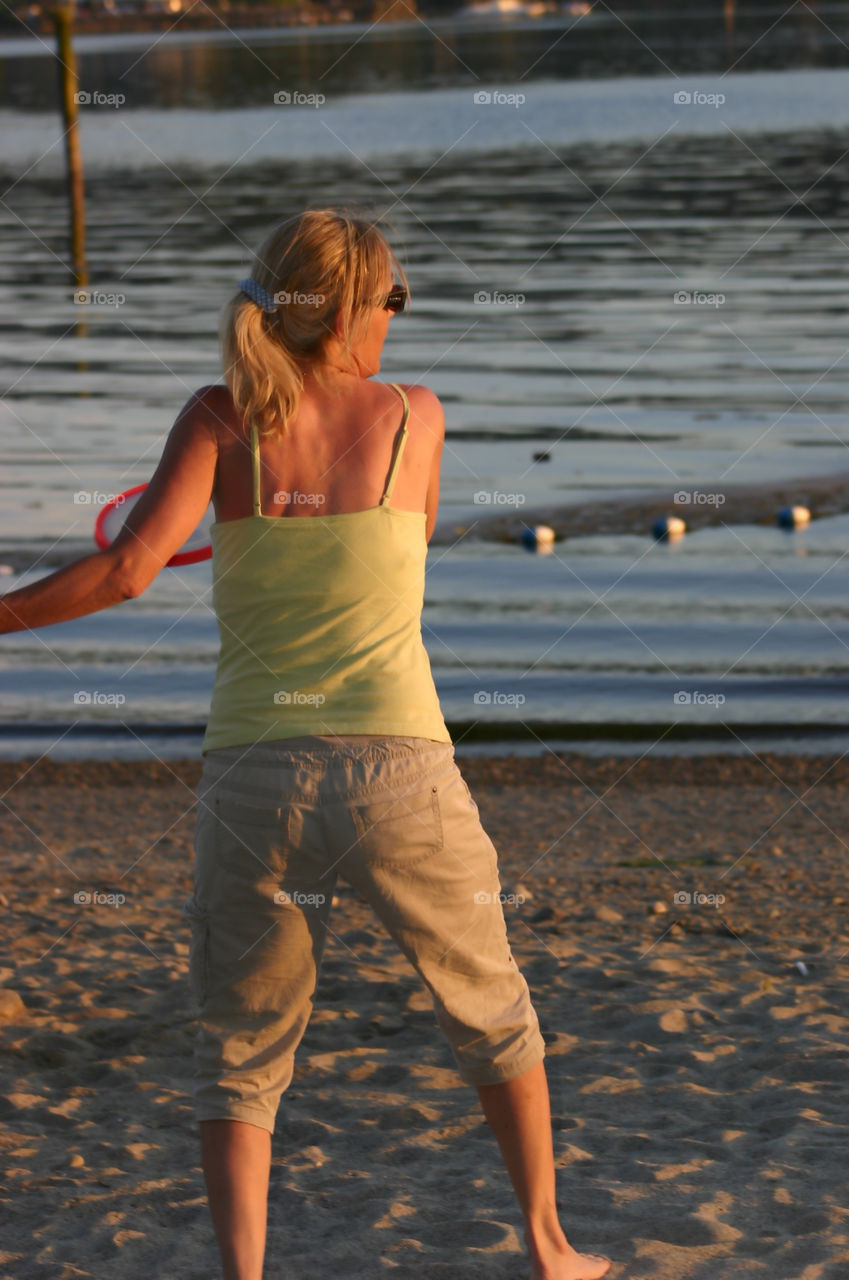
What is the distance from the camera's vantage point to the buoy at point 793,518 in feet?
37.8

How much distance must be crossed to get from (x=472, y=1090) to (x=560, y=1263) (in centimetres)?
115

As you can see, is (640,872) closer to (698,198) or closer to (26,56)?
(698,198)

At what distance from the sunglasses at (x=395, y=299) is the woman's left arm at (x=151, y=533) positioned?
1.17 ft

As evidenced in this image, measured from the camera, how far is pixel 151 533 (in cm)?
285

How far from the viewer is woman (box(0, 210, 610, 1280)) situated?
2877 mm

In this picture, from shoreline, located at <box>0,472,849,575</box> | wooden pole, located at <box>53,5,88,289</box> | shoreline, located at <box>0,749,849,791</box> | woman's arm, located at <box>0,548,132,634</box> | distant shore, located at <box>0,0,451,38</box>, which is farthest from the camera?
distant shore, located at <box>0,0,451,38</box>

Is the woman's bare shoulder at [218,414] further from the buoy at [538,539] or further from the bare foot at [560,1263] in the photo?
the buoy at [538,539]

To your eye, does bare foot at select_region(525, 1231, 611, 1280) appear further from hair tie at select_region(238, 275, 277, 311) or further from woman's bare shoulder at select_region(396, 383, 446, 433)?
hair tie at select_region(238, 275, 277, 311)

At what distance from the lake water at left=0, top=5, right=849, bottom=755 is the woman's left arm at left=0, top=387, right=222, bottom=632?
539 mm

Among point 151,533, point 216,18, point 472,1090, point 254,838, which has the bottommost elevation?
point 472,1090

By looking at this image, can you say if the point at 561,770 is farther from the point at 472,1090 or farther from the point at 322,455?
the point at 322,455

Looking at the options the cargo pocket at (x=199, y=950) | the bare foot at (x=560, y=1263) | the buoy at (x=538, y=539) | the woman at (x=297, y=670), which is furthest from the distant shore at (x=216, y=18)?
the bare foot at (x=560, y=1263)

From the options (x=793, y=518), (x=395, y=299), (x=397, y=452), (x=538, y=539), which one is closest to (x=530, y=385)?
(x=793, y=518)

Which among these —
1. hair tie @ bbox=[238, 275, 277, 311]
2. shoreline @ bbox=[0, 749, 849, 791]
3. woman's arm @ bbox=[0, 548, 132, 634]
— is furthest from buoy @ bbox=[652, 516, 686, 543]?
woman's arm @ bbox=[0, 548, 132, 634]
